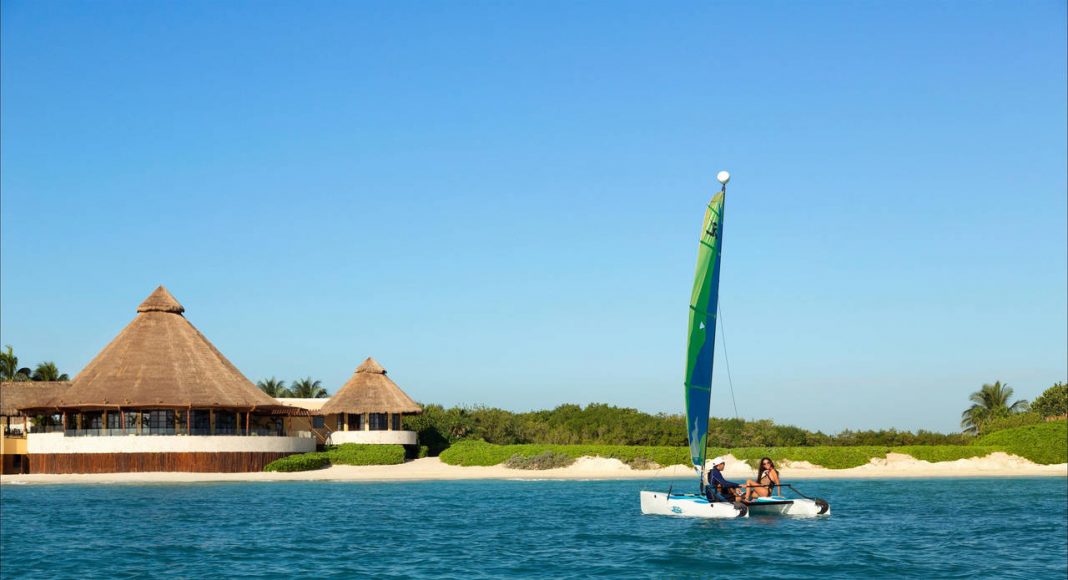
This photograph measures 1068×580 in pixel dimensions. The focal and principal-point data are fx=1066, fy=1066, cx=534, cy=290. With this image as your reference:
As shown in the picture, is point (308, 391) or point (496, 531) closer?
point (496, 531)

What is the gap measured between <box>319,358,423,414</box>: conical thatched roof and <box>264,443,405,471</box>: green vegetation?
265 cm

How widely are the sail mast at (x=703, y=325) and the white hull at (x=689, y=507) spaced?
1.06 meters

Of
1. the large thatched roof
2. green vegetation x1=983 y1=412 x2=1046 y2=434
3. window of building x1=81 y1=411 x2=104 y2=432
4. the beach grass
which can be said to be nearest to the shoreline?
the beach grass

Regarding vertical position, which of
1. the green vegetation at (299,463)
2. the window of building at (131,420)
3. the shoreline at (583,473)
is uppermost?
the window of building at (131,420)

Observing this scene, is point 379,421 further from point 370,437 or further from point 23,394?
point 23,394

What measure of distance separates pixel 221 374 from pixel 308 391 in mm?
47076

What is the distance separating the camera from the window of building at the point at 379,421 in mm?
67000

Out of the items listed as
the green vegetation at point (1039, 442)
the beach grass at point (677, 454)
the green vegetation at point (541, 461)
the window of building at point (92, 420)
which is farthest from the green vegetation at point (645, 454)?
the window of building at point (92, 420)

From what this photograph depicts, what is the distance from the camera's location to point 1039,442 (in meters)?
64.9

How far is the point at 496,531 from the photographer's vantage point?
30.2 m

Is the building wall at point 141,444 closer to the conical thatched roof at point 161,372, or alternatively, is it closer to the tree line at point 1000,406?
the conical thatched roof at point 161,372

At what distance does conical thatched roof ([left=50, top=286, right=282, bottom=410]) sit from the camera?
181ft

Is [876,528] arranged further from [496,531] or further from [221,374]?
[221,374]

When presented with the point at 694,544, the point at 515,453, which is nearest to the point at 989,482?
the point at 515,453
